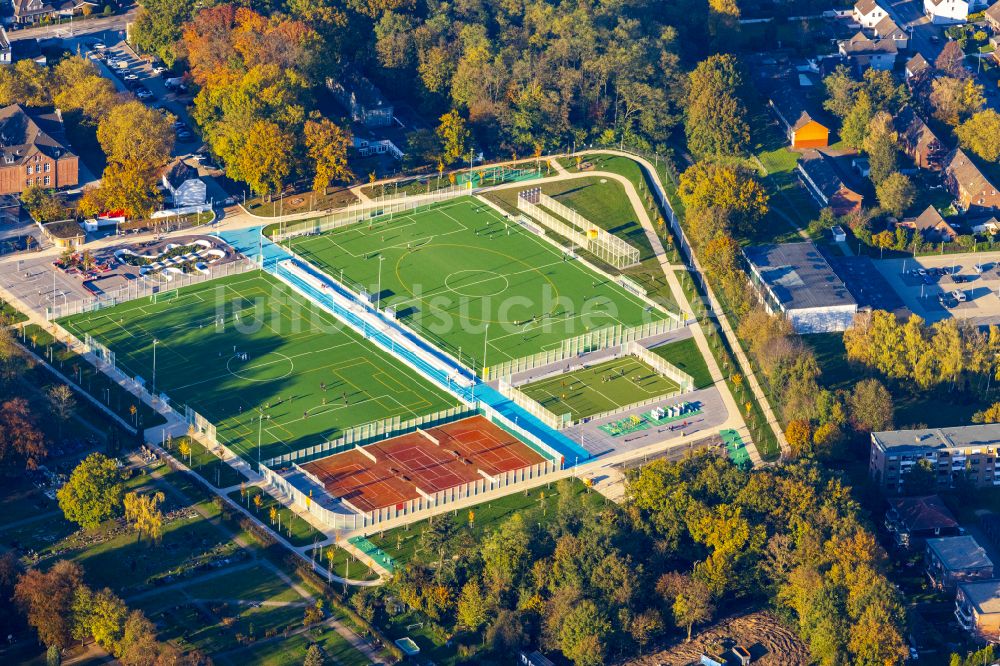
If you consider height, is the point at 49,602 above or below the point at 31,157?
below

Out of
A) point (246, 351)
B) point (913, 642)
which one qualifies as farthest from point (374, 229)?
point (913, 642)

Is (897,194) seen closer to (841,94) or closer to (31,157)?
(841,94)

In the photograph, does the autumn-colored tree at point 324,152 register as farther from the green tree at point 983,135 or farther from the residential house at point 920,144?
the green tree at point 983,135

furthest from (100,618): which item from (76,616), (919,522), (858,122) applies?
(858,122)

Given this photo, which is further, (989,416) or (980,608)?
(989,416)

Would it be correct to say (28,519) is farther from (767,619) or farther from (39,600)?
(767,619)

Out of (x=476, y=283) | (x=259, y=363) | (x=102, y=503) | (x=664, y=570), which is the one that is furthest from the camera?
(x=476, y=283)

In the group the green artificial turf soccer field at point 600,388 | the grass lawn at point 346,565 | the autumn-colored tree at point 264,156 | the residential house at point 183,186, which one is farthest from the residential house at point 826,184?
the grass lawn at point 346,565
